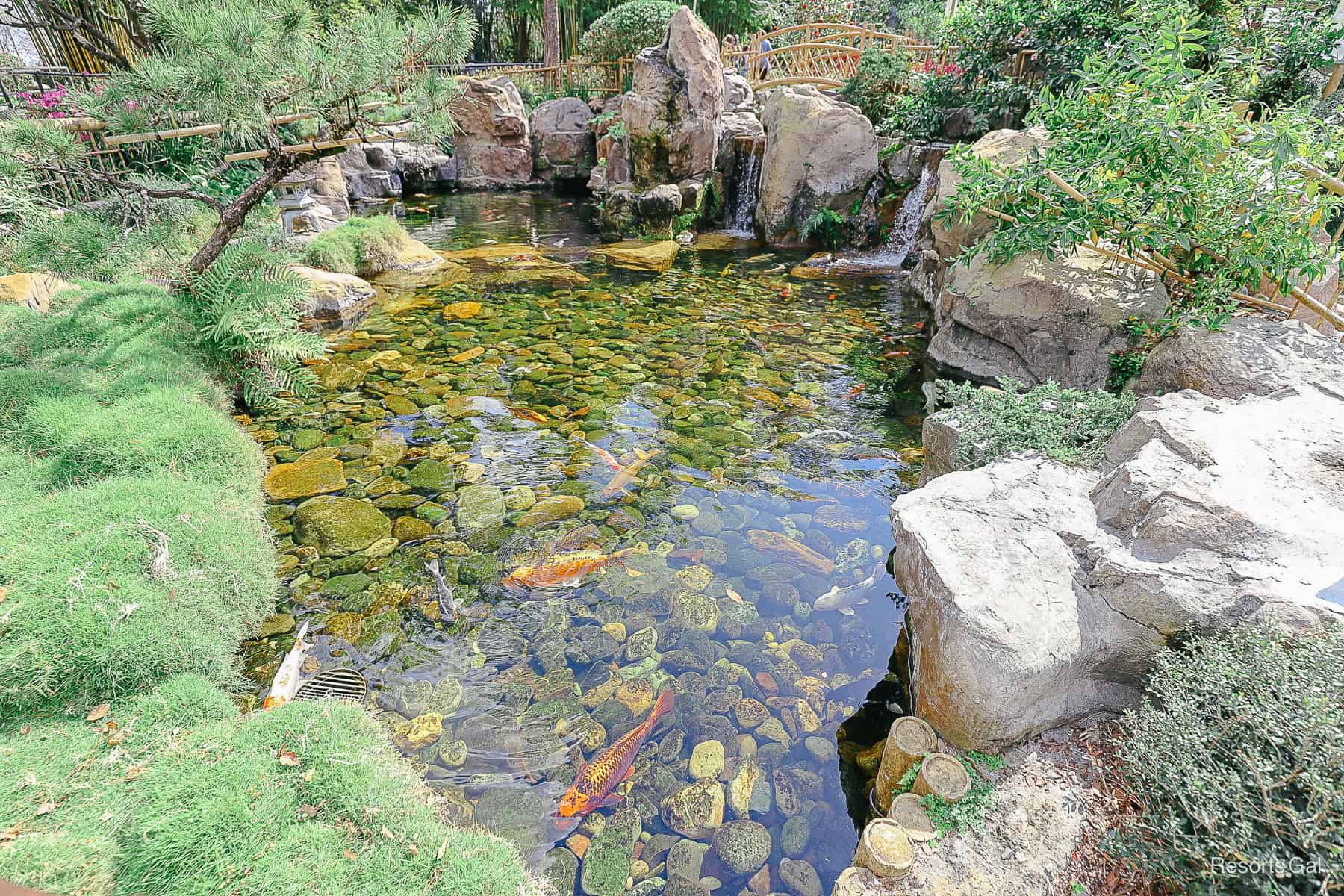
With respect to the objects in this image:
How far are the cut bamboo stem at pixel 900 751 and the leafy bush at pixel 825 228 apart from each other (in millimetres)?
10209

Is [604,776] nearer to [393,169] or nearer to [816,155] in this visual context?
[816,155]

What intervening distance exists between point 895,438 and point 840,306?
369cm

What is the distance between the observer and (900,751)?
2.71 meters

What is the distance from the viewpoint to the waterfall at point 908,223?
35.4 ft

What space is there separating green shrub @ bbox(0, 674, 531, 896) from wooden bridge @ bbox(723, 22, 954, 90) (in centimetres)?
1584

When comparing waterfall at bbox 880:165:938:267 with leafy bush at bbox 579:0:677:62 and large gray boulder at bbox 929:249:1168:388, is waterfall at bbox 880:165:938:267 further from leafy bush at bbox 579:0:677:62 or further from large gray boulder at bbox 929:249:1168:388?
leafy bush at bbox 579:0:677:62

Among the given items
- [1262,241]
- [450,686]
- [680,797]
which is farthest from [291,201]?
[1262,241]

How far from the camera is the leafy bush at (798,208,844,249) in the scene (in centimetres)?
1143

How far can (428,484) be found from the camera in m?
4.91

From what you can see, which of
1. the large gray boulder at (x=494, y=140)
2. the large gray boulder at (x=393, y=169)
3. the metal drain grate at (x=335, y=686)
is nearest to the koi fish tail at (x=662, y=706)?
the metal drain grate at (x=335, y=686)

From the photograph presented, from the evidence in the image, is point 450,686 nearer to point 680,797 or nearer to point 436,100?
point 680,797

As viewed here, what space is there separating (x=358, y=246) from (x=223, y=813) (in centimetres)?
862

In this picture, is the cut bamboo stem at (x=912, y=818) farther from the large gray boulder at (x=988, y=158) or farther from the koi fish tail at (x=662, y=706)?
the large gray boulder at (x=988, y=158)

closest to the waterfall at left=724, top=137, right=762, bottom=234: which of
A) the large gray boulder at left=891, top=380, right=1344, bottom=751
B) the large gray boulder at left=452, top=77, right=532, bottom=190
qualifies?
the large gray boulder at left=452, top=77, right=532, bottom=190
